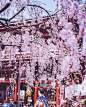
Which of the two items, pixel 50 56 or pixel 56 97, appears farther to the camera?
pixel 56 97

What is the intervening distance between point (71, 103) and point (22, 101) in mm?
4237

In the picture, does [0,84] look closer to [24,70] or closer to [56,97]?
[24,70]

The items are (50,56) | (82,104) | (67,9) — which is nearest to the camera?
(67,9)

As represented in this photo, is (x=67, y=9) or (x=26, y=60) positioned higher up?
(x=67, y=9)

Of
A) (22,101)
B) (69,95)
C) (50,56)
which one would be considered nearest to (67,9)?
(50,56)

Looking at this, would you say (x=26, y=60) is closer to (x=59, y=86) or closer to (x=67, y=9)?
(x=59, y=86)

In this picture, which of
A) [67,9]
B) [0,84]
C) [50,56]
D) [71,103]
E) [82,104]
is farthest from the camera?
[0,84]

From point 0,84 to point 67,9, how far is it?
7451 mm

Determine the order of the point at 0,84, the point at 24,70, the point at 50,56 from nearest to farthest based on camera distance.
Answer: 1. the point at 50,56
2. the point at 24,70
3. the point at 0,84

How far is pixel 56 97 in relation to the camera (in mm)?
9211

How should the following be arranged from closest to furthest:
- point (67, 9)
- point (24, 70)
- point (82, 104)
Answer: point (67, 9) → point (82, 104) → point (24, 70)

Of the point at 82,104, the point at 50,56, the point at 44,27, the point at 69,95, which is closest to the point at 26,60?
the point at 50,56

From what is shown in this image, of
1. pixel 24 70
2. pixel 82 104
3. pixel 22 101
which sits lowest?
pixel 22 101

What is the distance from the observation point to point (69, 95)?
759cm
